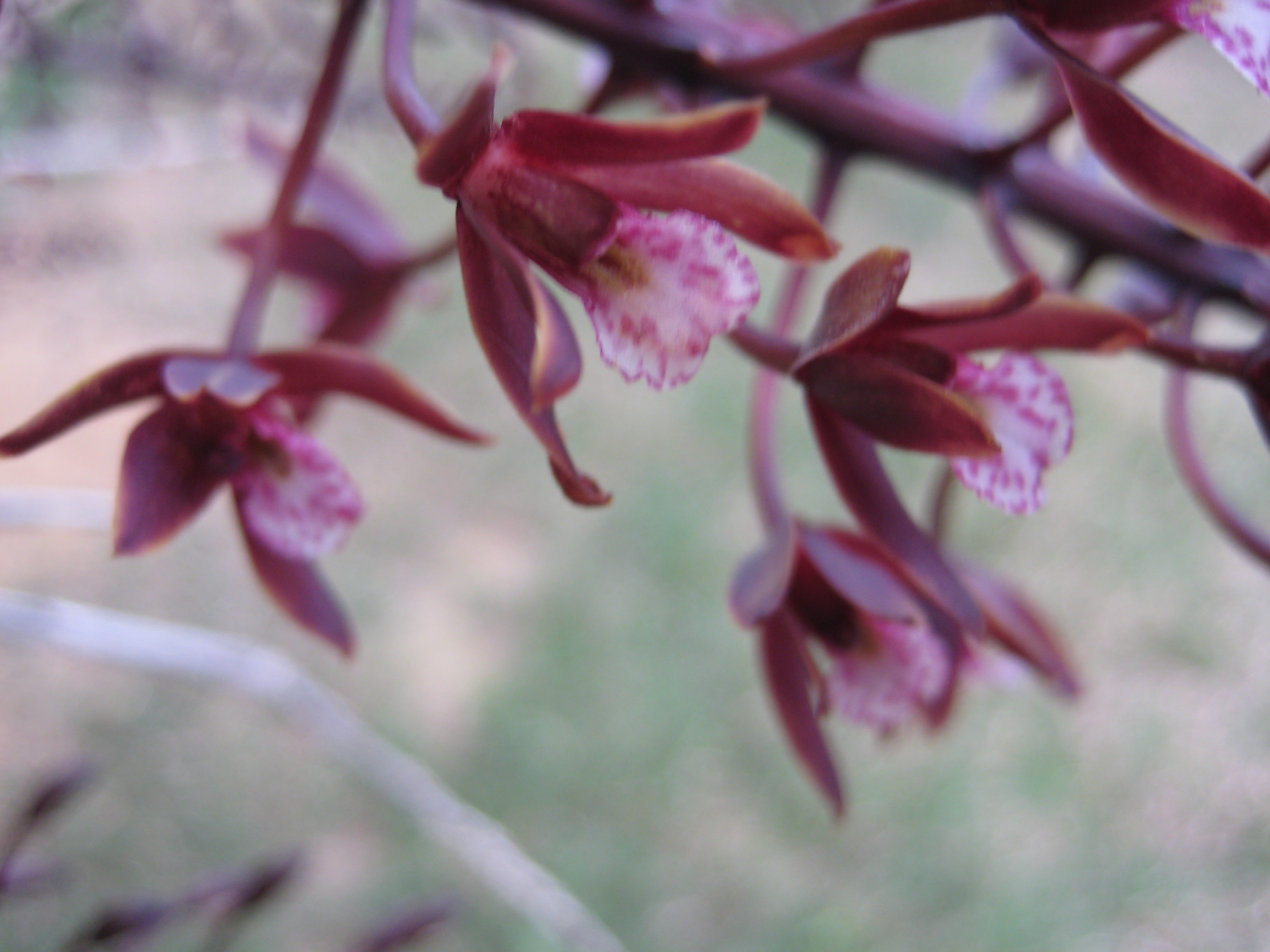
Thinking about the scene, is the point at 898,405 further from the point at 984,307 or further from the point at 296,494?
the point at 296,494

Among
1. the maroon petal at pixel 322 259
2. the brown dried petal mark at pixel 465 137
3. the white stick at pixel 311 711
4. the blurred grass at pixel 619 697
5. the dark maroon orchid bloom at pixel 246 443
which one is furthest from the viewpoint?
the blurred grass at pixel 619 697

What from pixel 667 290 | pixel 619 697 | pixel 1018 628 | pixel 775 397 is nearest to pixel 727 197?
pixel 667 290

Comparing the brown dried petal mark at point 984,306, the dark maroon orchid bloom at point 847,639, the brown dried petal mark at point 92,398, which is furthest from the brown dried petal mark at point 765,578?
the brown dried petal mark at point 92,398

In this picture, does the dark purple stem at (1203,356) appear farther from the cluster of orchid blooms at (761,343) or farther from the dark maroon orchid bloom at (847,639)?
the dark maroon orchid bloom at (847,639)

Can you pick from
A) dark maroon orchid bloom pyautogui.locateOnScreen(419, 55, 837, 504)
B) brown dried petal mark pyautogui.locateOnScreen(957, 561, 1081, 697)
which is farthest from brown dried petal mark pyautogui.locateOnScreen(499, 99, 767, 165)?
brown dried petal mark pyautogui.locateOnScreen(957, 561, 1081, 697)

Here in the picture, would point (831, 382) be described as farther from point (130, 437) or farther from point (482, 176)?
point (130, 437)

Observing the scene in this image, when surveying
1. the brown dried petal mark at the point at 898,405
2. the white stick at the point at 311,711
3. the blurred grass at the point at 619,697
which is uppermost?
the brown dried petal mark at the point at 898,405

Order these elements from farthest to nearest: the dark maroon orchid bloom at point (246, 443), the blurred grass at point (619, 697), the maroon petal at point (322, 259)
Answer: the blurred grass at point (619, 697) → the maroon petal at point (322, 259) → the dark maroon orchid bloom at point (246, 443)
